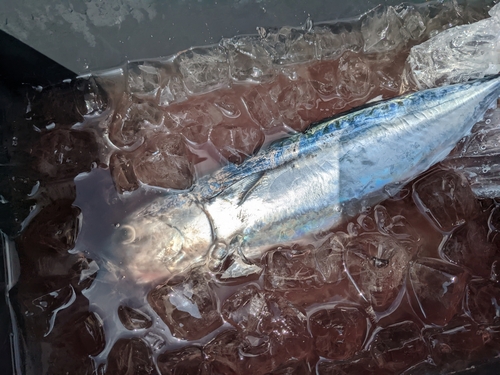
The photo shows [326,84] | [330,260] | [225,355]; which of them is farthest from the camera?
[326,84]

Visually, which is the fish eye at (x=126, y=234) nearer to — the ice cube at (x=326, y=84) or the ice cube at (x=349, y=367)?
the ice cube at (x=349, y=367)

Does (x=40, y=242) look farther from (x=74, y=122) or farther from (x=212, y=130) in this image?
(x=212, y=130)

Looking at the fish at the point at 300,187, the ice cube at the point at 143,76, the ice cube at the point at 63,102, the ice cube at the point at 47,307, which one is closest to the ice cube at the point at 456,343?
the fish at the point at 300,187

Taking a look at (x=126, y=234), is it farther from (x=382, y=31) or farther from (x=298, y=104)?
(x=382, y=31)

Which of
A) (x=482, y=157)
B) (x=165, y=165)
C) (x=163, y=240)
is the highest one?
(x=165, y=165)

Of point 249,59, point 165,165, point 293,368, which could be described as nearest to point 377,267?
point 293,368

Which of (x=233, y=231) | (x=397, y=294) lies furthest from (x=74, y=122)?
(x=397, y=294)

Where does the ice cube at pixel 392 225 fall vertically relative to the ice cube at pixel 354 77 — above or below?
below

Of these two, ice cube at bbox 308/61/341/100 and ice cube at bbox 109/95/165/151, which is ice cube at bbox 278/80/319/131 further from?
ice cube at bbox 109/95/165/151
